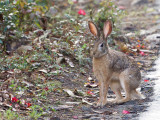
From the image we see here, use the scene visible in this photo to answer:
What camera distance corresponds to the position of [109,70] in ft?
18.5

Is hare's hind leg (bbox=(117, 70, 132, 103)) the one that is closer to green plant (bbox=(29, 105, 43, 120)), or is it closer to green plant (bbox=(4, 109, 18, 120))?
green plant (bbox=(29, 105, 43, 120))

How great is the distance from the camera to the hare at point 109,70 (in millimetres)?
5535

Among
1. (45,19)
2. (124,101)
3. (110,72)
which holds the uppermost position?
(45,19)

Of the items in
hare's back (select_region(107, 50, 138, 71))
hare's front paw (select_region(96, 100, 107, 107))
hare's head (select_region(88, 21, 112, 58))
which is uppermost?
hare's head (select_region(88, 21, 112, 58))

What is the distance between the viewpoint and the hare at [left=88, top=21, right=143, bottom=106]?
5535 mm

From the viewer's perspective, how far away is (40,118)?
4648 mm

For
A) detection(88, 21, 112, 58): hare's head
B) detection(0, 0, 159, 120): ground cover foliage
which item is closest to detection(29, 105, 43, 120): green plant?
detection(0, 0, 159, 120): ground cover foliage

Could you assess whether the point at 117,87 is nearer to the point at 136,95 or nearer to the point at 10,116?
the point at 136,95

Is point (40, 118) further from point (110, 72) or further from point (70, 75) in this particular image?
point (70, 75)

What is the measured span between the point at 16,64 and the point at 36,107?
1.55 m

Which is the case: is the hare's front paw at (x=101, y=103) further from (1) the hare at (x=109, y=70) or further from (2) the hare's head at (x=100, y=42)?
(2) the hare's head at (x=100, y=42)

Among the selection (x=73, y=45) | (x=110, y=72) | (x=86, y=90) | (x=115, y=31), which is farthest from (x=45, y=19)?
(x=110, y=72)

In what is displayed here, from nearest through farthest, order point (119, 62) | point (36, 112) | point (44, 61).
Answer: point (36, 112) < point (119, 62) < point (44, 61)

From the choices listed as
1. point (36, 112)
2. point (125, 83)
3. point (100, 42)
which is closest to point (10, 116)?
point (36, 112)
